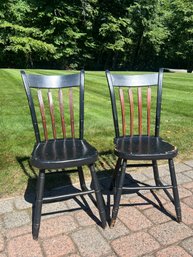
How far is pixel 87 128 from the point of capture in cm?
518

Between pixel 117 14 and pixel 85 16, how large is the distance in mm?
3404

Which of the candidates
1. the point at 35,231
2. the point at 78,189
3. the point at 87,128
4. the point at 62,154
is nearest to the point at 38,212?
the point at 35,231

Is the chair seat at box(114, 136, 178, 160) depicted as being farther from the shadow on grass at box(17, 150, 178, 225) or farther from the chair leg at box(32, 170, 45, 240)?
the chair leg at box(32, 170, 45, 240)

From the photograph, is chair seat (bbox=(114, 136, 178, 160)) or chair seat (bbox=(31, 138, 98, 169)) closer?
chair seat (bbox=(31, 138, 98, 169))

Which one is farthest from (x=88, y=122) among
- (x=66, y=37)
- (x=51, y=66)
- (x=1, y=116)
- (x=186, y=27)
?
(x=186, y=27)

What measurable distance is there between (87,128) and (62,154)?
104 inches

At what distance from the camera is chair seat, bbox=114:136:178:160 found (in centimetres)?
255

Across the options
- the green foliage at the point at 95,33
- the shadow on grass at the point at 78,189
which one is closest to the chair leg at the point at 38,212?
the shadow on grass at the point at 78,189

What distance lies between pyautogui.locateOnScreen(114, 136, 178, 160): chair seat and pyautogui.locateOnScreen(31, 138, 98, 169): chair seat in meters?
0.25

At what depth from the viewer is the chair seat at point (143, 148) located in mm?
2547

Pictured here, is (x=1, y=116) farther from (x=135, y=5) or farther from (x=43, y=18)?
(x=135, y=5)

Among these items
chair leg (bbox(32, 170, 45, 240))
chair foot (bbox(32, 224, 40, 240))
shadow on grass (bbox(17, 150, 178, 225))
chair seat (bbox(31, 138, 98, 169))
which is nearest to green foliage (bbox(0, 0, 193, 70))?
shadow on grass (bbox(17, 150, 178, 225))

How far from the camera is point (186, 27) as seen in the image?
2828 cm

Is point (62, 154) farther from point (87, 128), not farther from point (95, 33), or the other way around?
point (95, 33)
